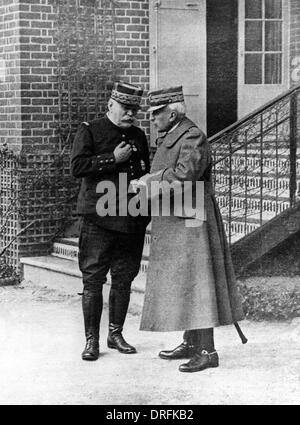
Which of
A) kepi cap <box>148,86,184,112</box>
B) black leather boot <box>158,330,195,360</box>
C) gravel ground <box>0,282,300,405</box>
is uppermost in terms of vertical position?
kepi cap <box>148,86,184,112</box>

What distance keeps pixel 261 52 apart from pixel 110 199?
17.7ft

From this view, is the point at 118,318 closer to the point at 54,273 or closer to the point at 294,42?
the point at 54,273

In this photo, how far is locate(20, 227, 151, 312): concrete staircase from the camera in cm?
885

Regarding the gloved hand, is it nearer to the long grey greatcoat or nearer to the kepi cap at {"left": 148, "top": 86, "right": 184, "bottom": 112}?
the long grey greatcoat

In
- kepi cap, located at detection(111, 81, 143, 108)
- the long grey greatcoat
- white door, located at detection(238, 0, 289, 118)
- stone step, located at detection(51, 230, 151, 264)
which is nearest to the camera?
the long grey greatcoat

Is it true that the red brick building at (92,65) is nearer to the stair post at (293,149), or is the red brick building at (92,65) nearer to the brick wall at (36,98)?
the brick wall at (36,98)

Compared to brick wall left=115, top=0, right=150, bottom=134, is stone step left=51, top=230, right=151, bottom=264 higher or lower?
lower

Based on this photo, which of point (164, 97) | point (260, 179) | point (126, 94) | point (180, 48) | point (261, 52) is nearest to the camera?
point (164, 97)

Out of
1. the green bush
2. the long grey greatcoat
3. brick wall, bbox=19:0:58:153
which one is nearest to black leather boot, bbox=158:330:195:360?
the long grey greatcoat

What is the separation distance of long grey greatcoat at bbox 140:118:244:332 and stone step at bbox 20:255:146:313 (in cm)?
238

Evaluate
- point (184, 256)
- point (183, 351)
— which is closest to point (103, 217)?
point (184, 256)

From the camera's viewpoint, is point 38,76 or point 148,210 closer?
point 148,210

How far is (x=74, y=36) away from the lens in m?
9.70

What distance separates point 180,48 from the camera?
33.3ft
